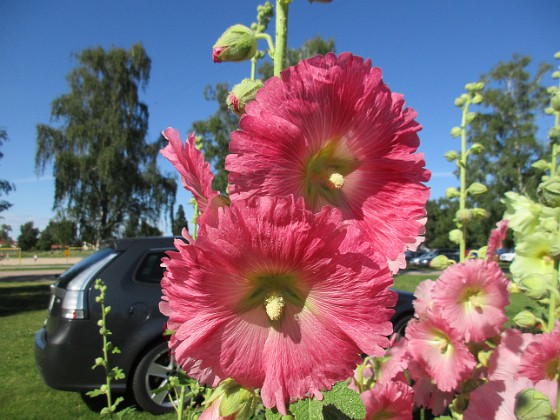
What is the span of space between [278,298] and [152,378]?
3679mm

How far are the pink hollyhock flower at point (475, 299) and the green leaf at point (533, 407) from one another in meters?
0.63

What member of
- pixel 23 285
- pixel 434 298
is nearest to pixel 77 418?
pixel 434 298

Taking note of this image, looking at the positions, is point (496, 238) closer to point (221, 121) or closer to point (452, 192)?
point (452, 192)

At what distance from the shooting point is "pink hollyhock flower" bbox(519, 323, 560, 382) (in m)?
1.14

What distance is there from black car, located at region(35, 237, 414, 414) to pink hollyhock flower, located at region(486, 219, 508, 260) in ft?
9.63

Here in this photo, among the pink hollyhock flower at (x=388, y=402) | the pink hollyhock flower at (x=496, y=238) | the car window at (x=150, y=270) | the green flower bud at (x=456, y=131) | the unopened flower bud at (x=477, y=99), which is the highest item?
the unopened flower bud at (x=477, y=99)

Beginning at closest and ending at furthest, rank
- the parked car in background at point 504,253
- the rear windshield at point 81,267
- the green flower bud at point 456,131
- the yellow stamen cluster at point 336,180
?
the yellow stamen cluster at point 336,180
the parked car in background at point 504,253
the green flower bud at point 456,131
the rear windshield at point 81,267

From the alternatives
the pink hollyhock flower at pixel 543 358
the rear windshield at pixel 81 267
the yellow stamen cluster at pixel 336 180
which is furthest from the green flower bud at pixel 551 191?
the rear windshield at pixel 81 267

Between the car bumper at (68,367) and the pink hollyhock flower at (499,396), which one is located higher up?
the pink hollyhock flower at (499,396)

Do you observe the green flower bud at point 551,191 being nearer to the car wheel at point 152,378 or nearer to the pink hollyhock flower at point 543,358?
the pink hollyhock flower at point 543,358

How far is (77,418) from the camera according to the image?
360 centimetres

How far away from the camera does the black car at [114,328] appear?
3.54 meters

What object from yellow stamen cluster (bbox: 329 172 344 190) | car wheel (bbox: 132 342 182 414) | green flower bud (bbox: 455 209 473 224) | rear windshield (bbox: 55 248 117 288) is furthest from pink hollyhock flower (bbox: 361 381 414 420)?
rear windshield (bbox: 55 248 117 288)

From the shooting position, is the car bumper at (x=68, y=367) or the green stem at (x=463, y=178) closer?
the green stem at (x=463, y=178)
